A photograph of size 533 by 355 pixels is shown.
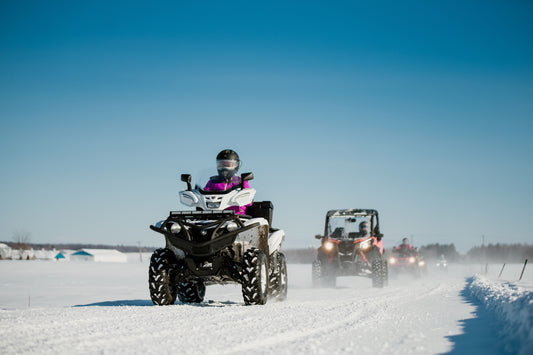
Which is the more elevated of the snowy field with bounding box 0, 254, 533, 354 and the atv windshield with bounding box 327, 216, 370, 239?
Answer: the atv windshield with bounding box 327, 216, 370, 239

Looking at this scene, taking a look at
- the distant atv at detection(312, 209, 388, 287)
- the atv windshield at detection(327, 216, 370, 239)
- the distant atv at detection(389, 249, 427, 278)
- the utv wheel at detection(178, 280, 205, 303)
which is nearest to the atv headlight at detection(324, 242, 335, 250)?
the distant atv at detection(312, 209, 388, 287)

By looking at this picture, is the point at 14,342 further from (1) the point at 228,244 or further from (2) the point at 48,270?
(2) the point at 48,270

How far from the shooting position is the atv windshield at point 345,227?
18.4 m

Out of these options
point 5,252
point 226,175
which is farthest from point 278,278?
point 5,252

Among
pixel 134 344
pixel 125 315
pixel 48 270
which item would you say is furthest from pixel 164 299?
pixel 48 270

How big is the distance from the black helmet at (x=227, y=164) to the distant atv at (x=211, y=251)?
72 cm

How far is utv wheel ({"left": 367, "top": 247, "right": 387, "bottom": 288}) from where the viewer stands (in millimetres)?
16734

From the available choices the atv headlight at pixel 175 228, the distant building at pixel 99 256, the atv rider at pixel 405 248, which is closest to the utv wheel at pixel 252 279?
the atv headlight at pixel 175 228

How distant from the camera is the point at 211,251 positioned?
7.76m

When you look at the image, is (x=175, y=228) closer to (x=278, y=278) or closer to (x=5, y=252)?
(x=278, y=278)

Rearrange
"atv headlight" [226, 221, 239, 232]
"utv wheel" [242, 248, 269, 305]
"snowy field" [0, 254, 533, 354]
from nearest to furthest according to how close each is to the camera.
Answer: "snowy field" [0, 254, 533, 354] < "utv wheel" [242, 248, 269, 305] < "atv headlight" [226, 221, 239, 232]

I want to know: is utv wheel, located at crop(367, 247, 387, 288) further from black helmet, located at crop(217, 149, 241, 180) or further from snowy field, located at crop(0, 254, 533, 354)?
snowy field, located at crop(0, 254, 533, 354)

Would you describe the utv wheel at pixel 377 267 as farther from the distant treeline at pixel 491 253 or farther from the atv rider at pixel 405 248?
the distant treeline at pixel 491 253

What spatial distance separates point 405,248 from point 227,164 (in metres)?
22.3
